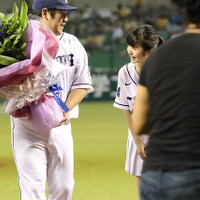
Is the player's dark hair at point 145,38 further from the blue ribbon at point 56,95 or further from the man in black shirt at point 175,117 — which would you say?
the man in black shirt at point 175,117

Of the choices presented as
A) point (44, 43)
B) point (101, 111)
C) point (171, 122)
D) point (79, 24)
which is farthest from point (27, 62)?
point (79, 24)

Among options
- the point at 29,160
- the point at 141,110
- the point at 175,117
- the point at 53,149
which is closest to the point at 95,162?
the point at 53,149

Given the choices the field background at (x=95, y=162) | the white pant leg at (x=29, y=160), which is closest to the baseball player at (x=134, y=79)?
the white pant leg at (x=29, y=160)

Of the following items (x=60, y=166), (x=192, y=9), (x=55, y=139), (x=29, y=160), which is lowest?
(x=60, y=166)

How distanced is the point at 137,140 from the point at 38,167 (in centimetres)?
100

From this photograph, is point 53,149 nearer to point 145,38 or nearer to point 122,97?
point 122,97

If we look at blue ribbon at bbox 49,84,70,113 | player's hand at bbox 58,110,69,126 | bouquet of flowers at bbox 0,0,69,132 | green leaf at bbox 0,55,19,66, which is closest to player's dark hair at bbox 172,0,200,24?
bouquet of flowers at bbox 0,0,69,132

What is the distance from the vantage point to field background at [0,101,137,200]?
7.04m

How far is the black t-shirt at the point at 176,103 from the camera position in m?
2.51

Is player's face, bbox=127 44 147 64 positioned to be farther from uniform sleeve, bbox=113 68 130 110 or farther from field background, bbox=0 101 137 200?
field background, bbox=0 101 137 200

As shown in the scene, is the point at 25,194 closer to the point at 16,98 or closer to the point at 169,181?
the point at 16,98

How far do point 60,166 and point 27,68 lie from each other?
3.74 feet

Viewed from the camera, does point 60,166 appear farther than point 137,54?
No

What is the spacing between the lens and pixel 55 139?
4945 millimetres
